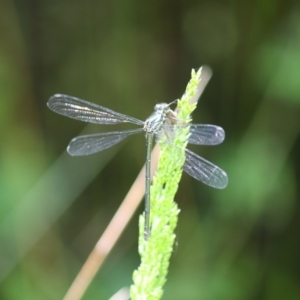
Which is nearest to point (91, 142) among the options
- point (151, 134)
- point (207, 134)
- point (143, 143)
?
point (151, 134)

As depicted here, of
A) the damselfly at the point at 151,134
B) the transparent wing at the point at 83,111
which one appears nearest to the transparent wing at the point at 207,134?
the damselfly at the point at 151,134

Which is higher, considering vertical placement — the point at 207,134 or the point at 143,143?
the point at 143,143

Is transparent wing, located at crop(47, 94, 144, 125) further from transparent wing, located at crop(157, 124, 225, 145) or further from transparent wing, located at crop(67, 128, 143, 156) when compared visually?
transparent wing, located at crop(157, 124, 225, 145)

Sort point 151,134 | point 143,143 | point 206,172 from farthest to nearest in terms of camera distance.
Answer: point 143,143
point 151,134
point 206,172

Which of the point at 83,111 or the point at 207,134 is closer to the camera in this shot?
the point at 207,134

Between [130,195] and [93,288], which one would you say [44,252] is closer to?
[93,288]

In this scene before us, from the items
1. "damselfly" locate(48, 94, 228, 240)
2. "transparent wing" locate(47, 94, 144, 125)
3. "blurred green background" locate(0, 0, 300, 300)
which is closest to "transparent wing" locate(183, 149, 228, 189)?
"damselfly" locate(48, 94, 228, 240)

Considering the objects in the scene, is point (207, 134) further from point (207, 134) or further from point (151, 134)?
point (151, 134)

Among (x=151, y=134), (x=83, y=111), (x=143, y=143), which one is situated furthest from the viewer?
(x=143, y=143)

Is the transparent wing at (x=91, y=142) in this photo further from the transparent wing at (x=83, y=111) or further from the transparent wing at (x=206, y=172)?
the transparent wing at (x=206, y=172)
